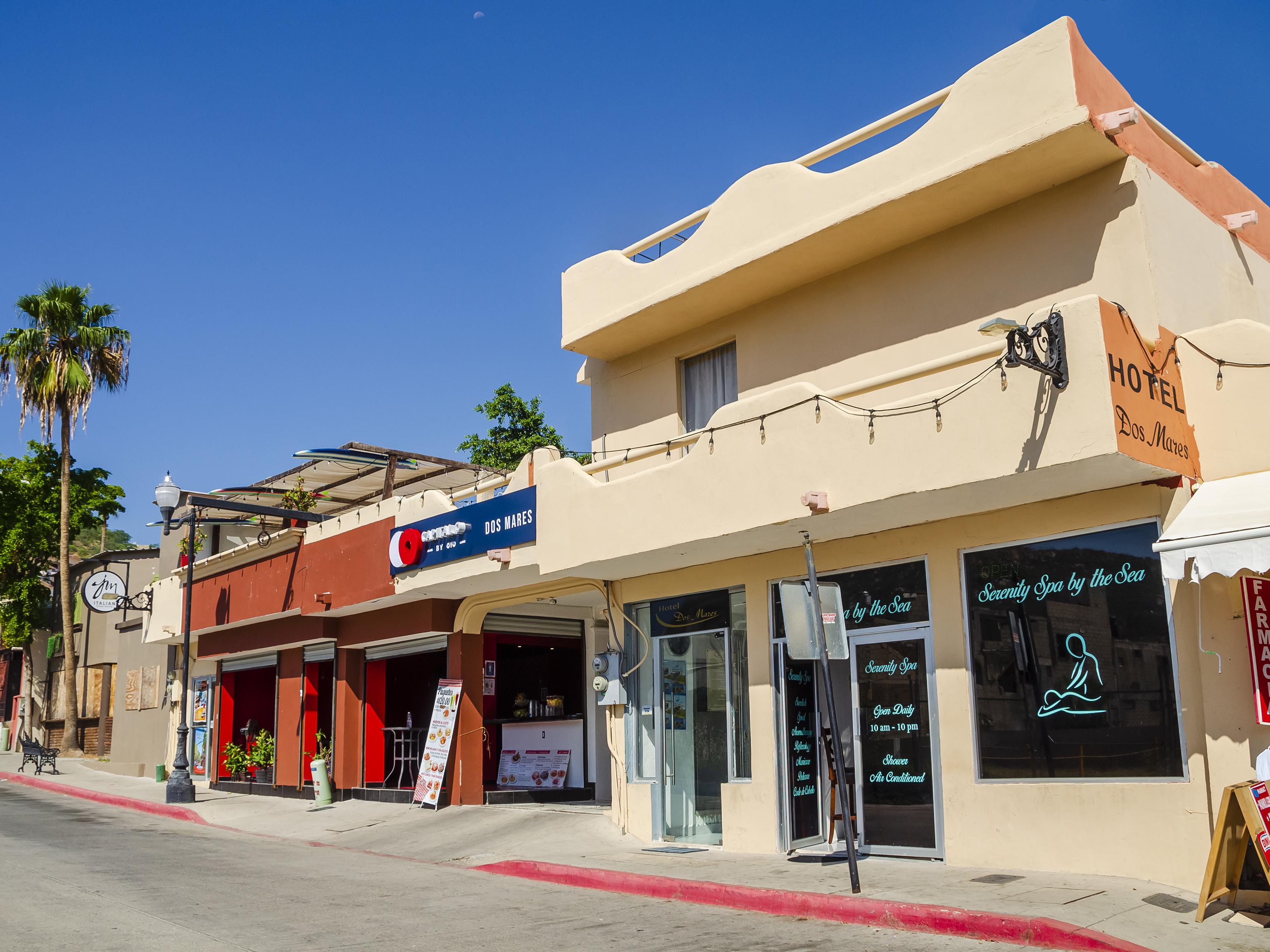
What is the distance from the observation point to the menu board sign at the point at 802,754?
12602 mm

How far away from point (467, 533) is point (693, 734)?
4715 millimetres

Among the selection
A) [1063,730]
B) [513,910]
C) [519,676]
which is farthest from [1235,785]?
[519,676]

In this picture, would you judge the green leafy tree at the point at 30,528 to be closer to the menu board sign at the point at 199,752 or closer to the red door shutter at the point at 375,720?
the menu board sign at the point at 199,752

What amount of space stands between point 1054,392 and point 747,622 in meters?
5.34

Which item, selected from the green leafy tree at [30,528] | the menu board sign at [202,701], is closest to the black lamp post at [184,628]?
the menu board sign at [202,701]

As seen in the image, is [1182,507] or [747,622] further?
[747,622]

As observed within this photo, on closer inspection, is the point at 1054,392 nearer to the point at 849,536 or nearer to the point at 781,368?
the point at 849,536

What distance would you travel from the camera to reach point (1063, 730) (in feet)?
33.1

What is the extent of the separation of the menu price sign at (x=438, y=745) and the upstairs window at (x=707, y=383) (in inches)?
258

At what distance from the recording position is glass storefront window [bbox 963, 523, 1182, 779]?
31.2ft

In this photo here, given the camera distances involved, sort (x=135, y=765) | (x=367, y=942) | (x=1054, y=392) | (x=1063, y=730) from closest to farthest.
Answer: (x=367, y=942) < (x=1054, y=392) < (x=1063, y=730) < (x=135, y=765)

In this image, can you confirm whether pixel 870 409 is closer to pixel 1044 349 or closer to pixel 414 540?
pixel 1044 349

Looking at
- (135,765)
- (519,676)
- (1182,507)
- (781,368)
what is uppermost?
(781,368)

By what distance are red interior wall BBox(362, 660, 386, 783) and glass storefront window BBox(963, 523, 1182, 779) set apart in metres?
13.1
